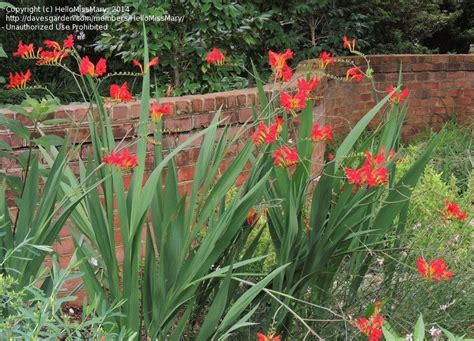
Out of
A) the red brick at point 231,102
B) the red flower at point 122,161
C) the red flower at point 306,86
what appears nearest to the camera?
the red flower at point 122,161

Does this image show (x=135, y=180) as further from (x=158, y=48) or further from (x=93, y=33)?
(x=93, y=33)

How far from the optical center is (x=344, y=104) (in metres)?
7.14

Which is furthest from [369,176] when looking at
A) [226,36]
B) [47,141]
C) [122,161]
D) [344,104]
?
[344,104]

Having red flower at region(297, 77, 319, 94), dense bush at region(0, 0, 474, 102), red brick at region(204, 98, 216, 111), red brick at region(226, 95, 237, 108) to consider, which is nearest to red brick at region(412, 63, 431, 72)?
dense bush at region(0, 0, 474, 102)

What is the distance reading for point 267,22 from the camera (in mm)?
6289

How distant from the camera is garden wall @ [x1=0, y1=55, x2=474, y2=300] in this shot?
365 centimetres

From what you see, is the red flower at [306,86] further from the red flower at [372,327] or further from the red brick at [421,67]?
the red brick at [421,67]

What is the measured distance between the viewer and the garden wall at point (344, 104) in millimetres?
3646

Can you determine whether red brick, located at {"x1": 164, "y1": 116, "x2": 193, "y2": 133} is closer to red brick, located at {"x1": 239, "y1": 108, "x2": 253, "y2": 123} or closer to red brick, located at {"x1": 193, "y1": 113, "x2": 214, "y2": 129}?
red brick, located at {"x1": 193, "y1": 113, "x2": 214, "y2": 129}

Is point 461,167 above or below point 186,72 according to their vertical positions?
below

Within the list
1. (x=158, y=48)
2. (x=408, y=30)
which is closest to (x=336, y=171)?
(x=158, y=48)

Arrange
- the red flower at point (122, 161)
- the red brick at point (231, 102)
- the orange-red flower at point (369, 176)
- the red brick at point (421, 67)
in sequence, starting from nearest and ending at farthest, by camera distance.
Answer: the red flower at point (122, 161)
the orange-red flower at point (369, 176)
the red brick at point (231, 102)
the red brick at point (421, 67)

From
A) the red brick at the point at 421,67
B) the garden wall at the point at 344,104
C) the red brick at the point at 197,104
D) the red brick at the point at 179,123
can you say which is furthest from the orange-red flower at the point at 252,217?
the red brick at the point at 421,67

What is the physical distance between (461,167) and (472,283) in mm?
3001
